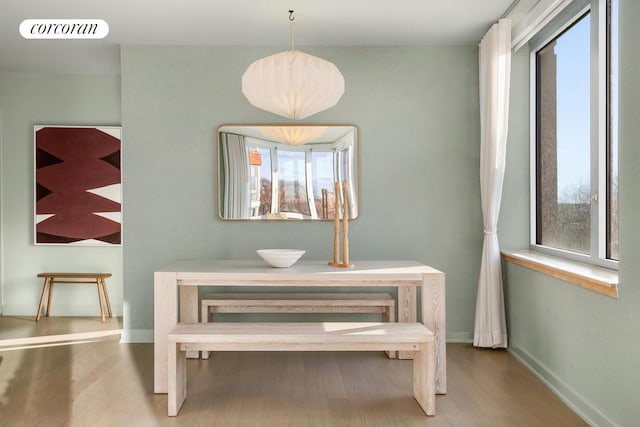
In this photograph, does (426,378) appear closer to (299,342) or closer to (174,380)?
A: (299,342)

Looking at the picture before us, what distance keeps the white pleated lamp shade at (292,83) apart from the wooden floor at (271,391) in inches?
66.3

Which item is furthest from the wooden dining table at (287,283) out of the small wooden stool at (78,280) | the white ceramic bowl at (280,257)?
the small wooden stool at (78,280)

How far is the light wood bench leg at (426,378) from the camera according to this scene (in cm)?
290

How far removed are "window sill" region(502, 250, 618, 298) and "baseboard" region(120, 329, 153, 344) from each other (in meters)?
2.88

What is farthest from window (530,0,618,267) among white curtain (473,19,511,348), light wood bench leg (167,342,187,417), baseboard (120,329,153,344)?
baseboard (120,329,153,344)

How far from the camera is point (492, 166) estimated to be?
13.4 feet

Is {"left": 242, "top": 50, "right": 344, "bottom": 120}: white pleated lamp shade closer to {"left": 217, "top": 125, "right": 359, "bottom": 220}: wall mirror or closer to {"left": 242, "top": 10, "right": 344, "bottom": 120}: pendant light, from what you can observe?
{"left": 242, "top": 10, "right": 344, "bottom": 120}: pendant light

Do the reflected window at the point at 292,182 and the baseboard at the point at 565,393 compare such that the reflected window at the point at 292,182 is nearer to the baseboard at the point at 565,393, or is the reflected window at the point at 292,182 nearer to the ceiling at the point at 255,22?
the ceiling at the point at 255,22

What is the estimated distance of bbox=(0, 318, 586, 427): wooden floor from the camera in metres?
2.84

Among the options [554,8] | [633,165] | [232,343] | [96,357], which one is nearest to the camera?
[633,165]

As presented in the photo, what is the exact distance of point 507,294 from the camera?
421cm

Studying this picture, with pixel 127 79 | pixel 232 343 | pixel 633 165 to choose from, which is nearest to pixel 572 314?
pixel 633 165

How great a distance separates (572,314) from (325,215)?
78.1 inches

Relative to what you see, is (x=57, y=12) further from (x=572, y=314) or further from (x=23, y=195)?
(x=572, y=314)
